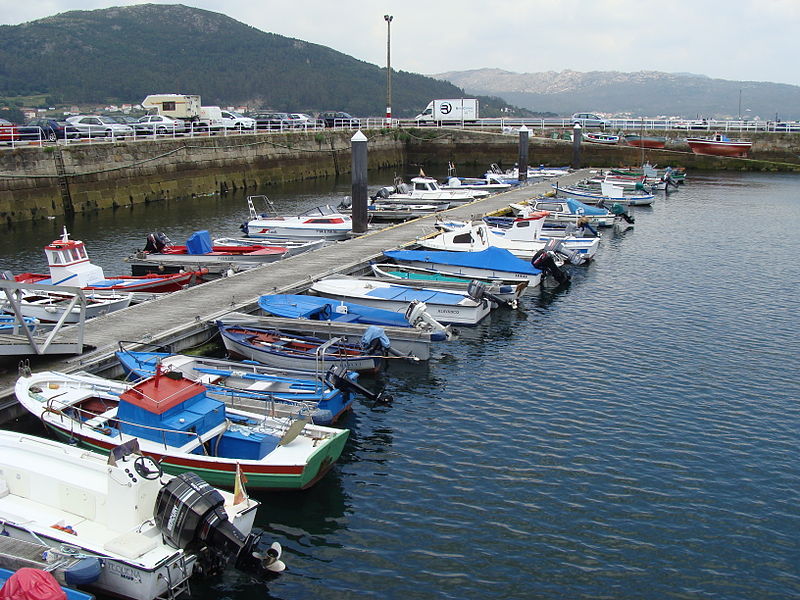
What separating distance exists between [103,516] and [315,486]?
14.1 feet

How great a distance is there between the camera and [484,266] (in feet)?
94.0

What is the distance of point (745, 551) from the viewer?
1309 centimetres

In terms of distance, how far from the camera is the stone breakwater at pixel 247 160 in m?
46.8

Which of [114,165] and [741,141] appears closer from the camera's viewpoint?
[114,165]

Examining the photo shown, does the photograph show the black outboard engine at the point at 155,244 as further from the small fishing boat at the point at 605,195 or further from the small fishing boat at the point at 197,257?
the small fishing boat at the point at 605,195

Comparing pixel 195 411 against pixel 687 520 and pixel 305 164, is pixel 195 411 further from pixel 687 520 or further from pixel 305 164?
pixel 305 164

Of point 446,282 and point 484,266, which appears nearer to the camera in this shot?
point 446,282

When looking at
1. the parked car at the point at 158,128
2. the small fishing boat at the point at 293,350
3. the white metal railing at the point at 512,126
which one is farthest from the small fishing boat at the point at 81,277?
the white metal railing at the point at 512,126

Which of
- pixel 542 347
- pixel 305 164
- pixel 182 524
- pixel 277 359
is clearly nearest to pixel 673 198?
pixel 305 164

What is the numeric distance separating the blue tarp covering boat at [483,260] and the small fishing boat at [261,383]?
11.7 meters

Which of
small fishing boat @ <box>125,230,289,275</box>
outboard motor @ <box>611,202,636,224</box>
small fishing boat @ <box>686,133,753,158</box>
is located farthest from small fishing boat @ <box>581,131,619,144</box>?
small fishing boat @ <box>125,230,289,275</box>

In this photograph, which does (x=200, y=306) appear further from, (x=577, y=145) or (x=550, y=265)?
(x=577, y=145)

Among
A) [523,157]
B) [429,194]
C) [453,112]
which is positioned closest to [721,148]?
[523,157]

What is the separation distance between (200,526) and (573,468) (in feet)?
26.1
